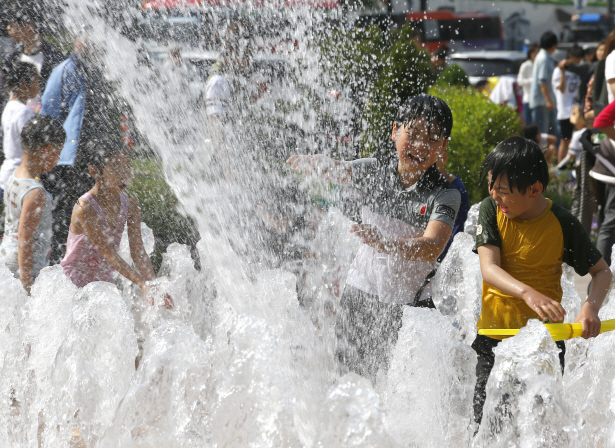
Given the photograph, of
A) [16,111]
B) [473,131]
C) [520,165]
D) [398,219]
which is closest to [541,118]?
[473,131]

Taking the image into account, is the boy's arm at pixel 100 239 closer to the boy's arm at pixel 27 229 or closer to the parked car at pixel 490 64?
the boy's arm at pixel 27 229

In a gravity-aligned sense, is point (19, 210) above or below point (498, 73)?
above

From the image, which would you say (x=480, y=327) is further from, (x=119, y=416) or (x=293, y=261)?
(x=293, y=261)

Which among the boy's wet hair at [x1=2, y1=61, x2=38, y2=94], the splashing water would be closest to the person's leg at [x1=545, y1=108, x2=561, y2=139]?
the splashing water

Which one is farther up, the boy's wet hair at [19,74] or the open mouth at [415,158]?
the boy's wet hair at [19,74]

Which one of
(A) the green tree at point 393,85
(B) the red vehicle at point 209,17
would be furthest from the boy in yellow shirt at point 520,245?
(B) the red vehicle at point 209,17

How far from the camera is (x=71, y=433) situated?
2.70m

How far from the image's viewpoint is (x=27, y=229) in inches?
152

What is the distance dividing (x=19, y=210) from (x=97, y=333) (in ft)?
4.55

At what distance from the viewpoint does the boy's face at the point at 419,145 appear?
2.93 metres

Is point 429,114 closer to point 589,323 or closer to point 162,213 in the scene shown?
point 589,323

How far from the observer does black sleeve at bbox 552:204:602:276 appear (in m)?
2.63

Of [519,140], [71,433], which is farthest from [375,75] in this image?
[71,433]

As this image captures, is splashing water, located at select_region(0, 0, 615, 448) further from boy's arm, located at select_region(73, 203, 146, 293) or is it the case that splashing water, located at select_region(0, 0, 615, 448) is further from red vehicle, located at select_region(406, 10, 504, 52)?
red vehicle, located at select_region(406, 10, 504, 52)
